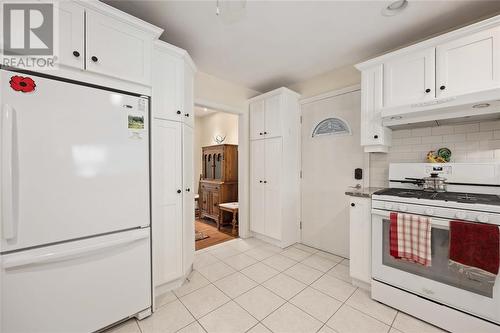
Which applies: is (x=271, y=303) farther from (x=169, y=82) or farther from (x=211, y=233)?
(x=169, y=82)

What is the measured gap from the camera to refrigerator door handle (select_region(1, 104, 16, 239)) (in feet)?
3.59

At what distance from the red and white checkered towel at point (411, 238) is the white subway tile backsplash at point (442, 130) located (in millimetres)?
1024

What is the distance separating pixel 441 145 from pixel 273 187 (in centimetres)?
201

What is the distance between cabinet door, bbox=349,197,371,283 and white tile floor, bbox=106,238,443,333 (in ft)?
0.65

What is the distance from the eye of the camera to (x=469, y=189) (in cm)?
178

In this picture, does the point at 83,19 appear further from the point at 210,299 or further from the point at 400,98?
the point at 400,98

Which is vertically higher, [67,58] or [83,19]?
[83,19]

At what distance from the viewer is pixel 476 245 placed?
1.36 metres

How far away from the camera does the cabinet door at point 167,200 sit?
1.88 m

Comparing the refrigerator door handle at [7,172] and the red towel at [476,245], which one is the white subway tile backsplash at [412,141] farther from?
the refrigerator door handle at [7,172]

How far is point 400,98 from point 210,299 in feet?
8.84

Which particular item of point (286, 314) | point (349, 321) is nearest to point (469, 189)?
point (349, 321)

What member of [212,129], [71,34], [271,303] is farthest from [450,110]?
[212,129]

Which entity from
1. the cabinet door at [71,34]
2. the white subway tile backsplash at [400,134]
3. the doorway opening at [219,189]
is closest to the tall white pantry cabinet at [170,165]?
the cabinet door at [71,34]
